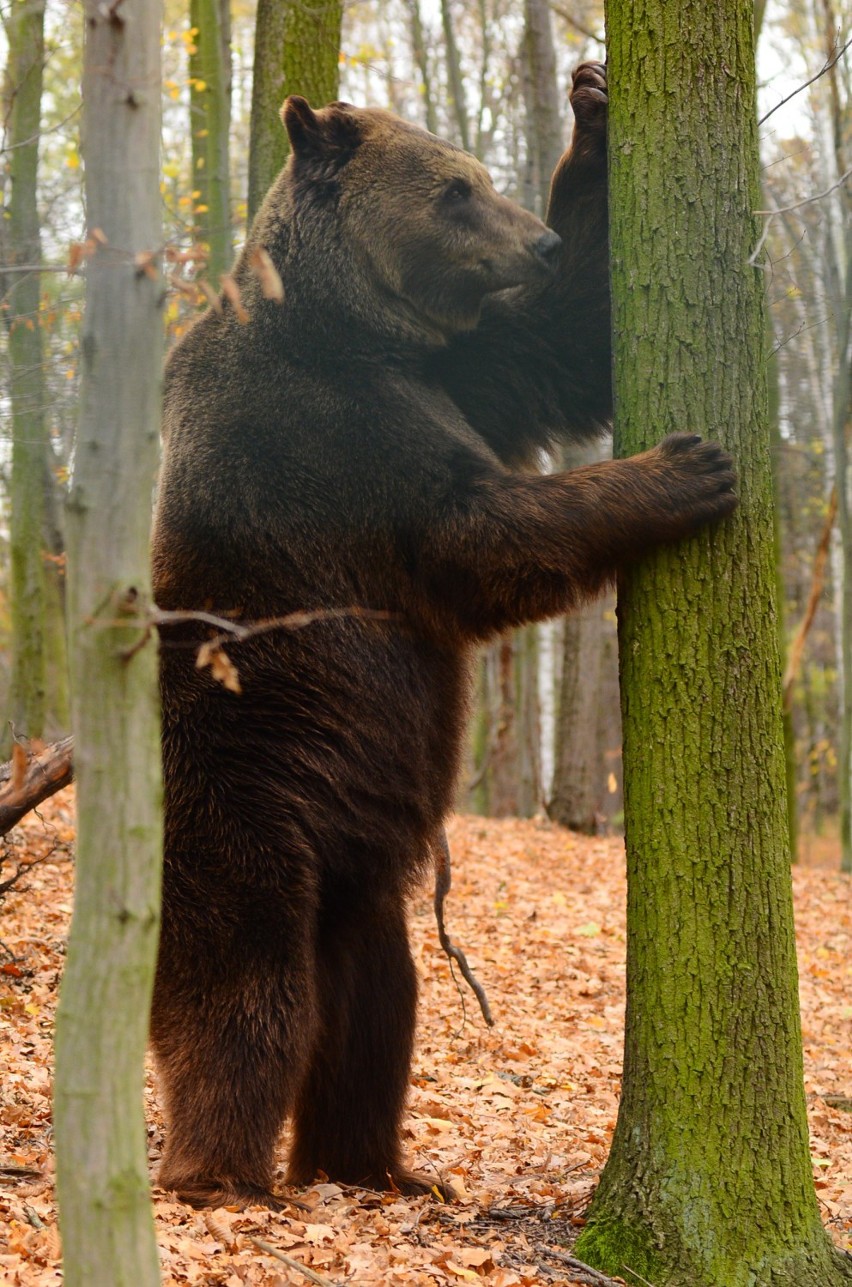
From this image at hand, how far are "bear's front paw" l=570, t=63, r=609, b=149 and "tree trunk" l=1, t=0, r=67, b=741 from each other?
6.09m

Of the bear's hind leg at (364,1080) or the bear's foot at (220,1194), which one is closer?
the bear's foot at (220,1194)

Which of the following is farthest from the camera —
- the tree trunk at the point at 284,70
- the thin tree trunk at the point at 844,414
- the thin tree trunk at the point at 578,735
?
the thin tree trunk at the point at 578,735

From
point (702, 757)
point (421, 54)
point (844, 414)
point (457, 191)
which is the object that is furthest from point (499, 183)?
point (702, 757)

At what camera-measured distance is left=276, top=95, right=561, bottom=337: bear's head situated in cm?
499

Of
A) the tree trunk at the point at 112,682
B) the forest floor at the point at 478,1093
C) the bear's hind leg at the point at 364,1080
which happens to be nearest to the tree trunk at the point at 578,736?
the forest floor at the point at 478,1093

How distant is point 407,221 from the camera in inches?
201

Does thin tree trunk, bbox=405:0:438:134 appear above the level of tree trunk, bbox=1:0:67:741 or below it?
above

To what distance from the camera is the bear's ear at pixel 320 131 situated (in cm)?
506

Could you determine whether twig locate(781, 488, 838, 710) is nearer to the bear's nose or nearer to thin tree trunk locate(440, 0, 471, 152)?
thin tree trunk locate(440, 0, 471, 152)

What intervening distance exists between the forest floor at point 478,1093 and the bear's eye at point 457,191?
11.5 ft

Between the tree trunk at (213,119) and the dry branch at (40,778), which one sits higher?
the tree trunk at (213,119)

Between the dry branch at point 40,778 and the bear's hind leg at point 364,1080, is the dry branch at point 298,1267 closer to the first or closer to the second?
the bear's hind leg at point 364,1080

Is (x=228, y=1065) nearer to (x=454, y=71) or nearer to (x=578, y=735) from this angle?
(x=578, y=735)

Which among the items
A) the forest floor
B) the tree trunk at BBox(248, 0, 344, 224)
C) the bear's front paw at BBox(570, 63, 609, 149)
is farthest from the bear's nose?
the tree trunk at BBox(248, 0, 344, 224)
